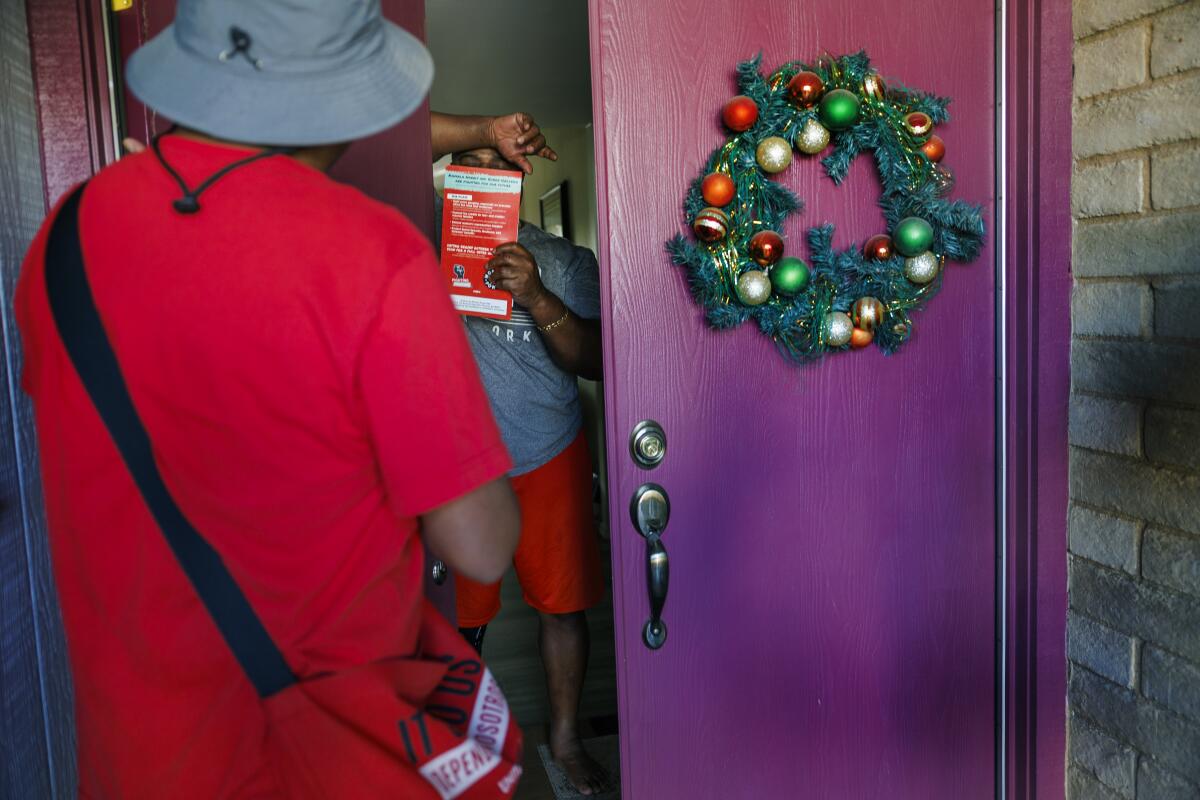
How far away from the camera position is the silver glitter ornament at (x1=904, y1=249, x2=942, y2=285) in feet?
5.32

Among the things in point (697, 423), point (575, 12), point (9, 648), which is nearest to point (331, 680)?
point (9, 648)

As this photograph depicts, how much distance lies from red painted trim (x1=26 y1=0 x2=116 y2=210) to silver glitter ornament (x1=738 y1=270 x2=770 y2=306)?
3.13 ft

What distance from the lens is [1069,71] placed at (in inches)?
65.6

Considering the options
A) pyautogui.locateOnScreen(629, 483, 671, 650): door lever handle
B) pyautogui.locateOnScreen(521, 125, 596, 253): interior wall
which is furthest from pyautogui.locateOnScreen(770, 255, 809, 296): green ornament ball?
pyautogui.locateOnScreen(521, 125, 596, 253): interior wall

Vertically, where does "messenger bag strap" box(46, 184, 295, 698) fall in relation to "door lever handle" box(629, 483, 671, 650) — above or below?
above

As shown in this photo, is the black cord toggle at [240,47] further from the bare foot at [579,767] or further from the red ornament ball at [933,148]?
the bare foot at [579,767]

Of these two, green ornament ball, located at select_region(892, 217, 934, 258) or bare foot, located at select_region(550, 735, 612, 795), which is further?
bare foot, located at select_region(550, 735, 612, 795)

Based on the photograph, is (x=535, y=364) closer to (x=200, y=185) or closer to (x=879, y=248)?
(x=879, y=248)

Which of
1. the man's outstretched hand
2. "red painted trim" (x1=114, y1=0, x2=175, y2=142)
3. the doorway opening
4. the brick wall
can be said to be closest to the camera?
"red painted trim" (x1=114, y1=0, x2=175, y2=142)

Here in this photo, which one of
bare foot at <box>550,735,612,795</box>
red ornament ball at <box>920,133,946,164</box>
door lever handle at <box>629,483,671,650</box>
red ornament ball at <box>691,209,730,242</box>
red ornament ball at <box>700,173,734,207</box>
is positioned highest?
red ornament ball at <box>920,133,946,164</box>

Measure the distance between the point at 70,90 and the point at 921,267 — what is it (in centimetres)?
133

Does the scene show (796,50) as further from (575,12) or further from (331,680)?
(575,12)

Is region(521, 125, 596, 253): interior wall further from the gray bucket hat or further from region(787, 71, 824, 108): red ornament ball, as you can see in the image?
the gray bucket hat

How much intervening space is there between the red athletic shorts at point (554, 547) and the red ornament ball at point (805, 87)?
3.92 feet
